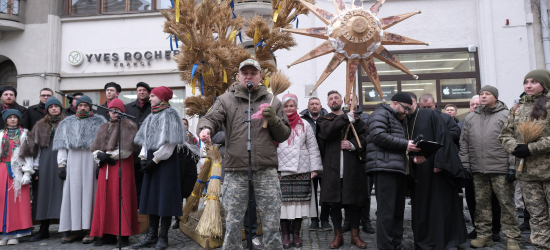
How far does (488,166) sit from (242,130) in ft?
10.5

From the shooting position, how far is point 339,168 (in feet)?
16.5

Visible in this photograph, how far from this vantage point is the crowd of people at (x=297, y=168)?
12.0 feet

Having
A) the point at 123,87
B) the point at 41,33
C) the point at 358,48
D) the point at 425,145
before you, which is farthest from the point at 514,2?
the point at 41,33

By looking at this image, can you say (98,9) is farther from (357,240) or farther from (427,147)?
(427,147)

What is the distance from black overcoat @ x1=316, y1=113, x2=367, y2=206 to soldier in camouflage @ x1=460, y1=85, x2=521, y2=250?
1.36m

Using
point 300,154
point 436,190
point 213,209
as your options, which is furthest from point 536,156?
point 213,209

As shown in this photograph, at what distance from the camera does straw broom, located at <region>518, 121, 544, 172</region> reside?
4131 mm

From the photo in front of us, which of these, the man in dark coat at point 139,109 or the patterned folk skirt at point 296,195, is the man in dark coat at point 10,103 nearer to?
the man in dark coat at point 139,109

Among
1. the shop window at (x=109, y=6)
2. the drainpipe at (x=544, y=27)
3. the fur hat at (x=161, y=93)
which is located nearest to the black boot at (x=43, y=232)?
the fur hat at (x=161, y=93)

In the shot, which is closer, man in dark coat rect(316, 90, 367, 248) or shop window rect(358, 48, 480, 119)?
man in dark coat rect(316, 90, 367, 248)

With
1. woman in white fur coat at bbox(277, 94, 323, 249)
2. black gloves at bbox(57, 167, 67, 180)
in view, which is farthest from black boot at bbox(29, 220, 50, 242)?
woman in white fur coat at bbox(277, 94, 323, 249)

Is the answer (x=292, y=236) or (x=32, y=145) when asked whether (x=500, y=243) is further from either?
(x=32, y=145)

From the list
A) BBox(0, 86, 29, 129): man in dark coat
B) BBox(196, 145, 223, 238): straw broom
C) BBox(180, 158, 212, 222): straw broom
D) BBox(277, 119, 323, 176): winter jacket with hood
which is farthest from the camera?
BBox(0, 86, 29, 129): man in dark coat

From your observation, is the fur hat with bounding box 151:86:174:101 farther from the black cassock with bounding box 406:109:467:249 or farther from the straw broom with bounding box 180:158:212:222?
the black cassock with bounding box 406:109:467:249
